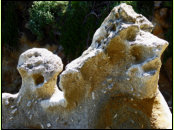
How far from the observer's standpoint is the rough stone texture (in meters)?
0.90

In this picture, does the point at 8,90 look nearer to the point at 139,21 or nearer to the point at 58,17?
the point at 58,17

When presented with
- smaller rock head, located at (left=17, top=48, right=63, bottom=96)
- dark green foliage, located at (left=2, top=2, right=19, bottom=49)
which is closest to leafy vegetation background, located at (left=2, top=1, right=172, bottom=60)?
dark green foliage, located at (left=2, top=2, right=19, bottom=49)

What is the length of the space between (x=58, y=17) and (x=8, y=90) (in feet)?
3.13

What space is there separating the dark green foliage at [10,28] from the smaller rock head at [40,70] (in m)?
2.12

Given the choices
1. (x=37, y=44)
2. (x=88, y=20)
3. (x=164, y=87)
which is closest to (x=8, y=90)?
(x=37, y=44)

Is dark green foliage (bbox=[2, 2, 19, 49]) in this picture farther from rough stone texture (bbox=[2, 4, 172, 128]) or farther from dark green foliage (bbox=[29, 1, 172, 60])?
rough stone texture (bbox=[2, 4, 172, 128])

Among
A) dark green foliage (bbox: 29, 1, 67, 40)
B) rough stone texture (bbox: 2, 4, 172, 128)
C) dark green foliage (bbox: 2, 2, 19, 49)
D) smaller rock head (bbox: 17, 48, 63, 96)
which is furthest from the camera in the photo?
dark green foliage (bbox: 2, 2, 19, 49)

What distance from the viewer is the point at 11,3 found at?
3.19m

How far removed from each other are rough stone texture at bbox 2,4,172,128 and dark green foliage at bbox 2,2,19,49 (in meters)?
2.24

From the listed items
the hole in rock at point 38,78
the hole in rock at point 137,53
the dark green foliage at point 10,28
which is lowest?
the dark green foliage at point 10,28

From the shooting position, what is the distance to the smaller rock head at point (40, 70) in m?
1.08

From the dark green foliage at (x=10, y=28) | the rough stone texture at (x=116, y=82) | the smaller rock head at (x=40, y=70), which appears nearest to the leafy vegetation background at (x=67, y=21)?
the dark green foliage at (x=10, y=28)

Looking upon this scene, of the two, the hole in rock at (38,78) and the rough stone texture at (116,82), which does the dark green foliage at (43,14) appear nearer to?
the hole in rock at (38,78)

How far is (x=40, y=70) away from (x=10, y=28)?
2.22m
